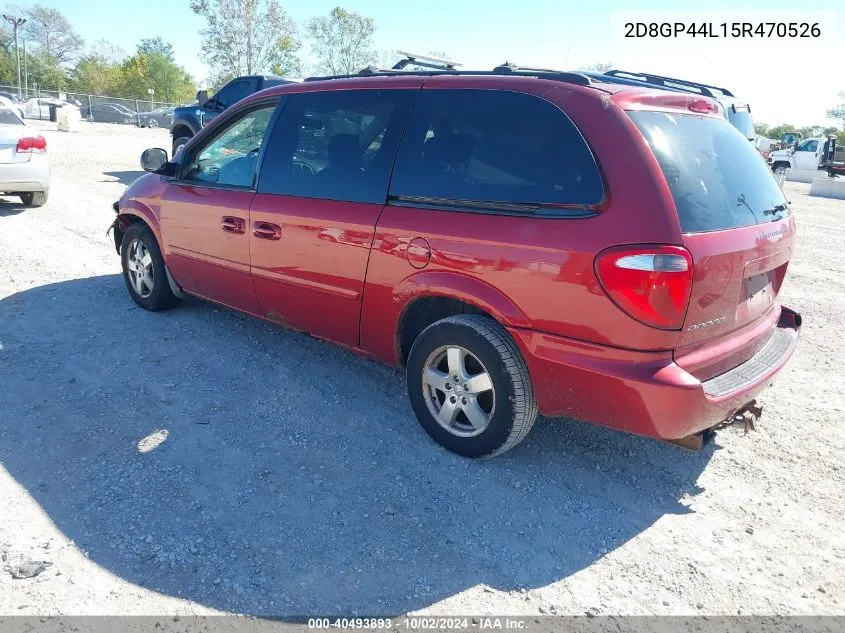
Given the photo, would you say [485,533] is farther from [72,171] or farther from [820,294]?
[72,171]

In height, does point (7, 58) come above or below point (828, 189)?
above

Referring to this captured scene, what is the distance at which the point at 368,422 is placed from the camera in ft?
11.9

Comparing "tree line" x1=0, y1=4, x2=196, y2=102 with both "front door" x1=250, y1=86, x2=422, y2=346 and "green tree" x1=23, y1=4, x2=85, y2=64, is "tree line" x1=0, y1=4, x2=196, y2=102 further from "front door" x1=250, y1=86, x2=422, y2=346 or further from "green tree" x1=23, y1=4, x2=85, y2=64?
"front door" x1=250, y1=86, x2=422, y2=346

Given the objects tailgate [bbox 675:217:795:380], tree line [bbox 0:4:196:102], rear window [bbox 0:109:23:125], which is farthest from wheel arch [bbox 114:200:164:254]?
tree line [bbox 0:4:196:102]

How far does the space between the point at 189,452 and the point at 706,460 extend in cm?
278

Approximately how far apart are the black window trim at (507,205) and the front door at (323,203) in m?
0.09

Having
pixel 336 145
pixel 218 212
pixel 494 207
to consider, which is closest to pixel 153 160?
pixel 218 212

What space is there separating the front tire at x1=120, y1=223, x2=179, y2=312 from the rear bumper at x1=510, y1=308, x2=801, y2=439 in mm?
3402

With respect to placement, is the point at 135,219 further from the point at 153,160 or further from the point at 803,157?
the point at 803,157

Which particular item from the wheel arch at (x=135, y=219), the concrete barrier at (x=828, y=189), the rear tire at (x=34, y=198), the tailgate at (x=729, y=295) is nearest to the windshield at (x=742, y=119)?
the tailgate at (x=729, y=295)

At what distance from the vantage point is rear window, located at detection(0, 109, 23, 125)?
8.98 meters

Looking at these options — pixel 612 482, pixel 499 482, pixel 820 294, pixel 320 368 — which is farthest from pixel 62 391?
pixel 820 294

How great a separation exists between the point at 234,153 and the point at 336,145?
1.08m

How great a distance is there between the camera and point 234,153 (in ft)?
14.5
